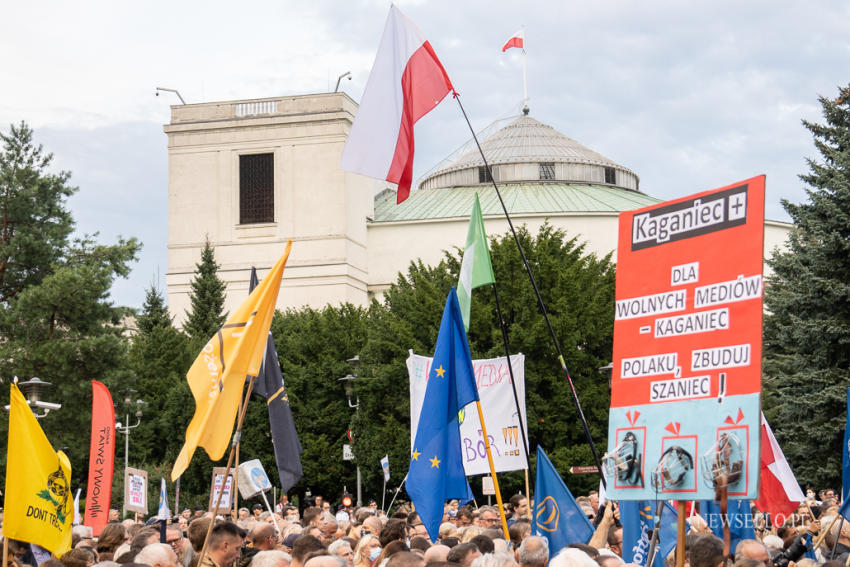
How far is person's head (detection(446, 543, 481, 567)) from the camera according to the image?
8.65 m

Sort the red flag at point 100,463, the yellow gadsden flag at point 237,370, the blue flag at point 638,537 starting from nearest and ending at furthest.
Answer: the blue flag at point 638,537 < the yellow gadsden flag at point 237,370 < the red flag at point 100,463

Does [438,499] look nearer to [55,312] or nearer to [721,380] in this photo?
[721,380]

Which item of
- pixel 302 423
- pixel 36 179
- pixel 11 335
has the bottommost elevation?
pixel 302 423

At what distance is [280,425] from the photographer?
1630cm

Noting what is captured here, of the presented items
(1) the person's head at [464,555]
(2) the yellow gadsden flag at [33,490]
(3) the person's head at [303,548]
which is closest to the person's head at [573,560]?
(1) the person's head at [464,555]

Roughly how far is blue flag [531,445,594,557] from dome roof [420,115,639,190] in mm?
74159

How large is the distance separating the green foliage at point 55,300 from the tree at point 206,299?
23578 mm

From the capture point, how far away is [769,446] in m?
14.3

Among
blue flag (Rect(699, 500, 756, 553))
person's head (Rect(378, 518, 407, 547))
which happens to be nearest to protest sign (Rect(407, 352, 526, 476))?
blue flag (Rect(699, 500, 756, 553))

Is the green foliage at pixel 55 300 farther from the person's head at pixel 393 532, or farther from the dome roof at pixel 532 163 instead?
the dome roof at pixel 532 163

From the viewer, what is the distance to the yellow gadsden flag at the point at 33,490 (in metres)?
10.5

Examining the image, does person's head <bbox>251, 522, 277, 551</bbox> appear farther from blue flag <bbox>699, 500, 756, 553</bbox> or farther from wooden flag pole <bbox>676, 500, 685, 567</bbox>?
wooden flag pole <bbox>676, 500, 685, 567</bbox>

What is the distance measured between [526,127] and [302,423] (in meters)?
43.0

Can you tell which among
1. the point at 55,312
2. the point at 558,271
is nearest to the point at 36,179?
the point at 55,312
